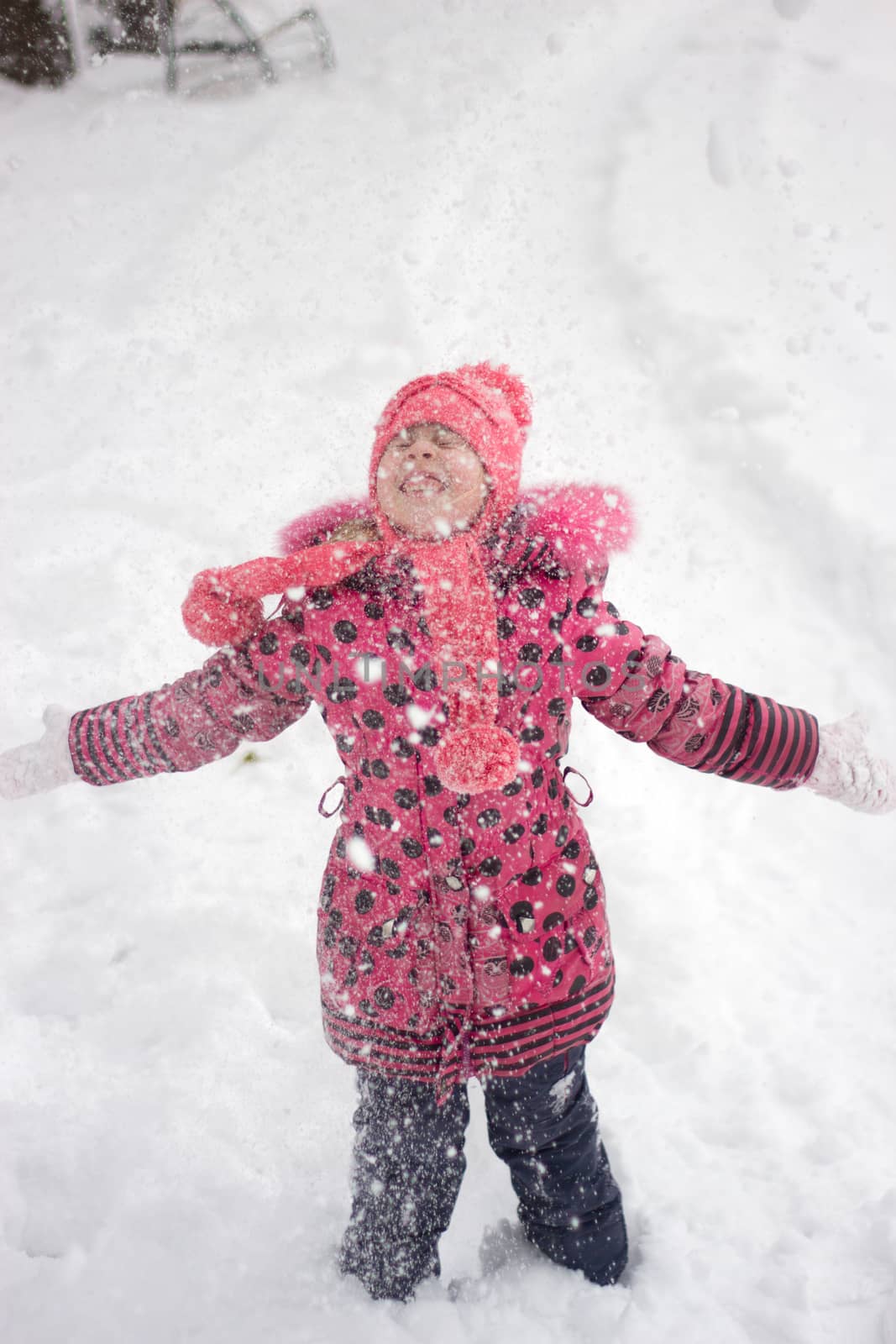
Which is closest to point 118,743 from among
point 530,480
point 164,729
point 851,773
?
point 164,729

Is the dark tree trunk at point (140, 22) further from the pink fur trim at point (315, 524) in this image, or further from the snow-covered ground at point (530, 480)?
the pink fur trim at point (315, 524)

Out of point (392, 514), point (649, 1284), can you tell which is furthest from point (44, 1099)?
point (392, 514)

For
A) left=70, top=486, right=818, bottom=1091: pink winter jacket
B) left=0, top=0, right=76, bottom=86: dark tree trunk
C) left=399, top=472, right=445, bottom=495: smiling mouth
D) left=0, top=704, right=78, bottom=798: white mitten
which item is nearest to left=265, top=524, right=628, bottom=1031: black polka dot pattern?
left=70, top=486, right=818, bottom=1091: pink winter jacket

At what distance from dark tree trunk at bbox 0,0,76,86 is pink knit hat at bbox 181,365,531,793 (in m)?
4.11

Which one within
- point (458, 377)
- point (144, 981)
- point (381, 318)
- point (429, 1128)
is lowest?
point (144, 981)

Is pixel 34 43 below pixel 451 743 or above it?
above

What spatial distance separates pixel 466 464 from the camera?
1213 mm

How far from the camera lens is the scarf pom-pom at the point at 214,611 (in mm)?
1244

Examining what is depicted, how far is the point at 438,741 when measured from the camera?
124cm

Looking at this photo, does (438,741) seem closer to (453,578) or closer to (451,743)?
(451,743)

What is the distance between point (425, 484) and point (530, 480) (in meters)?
1.65

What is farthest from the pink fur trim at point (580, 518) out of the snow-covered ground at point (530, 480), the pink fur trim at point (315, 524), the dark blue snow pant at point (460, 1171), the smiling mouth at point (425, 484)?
the snow-covered ground at point (530, 480)

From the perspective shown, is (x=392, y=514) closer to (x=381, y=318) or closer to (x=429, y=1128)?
(x=429, y=1128)

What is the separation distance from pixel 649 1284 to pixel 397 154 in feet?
12.9
